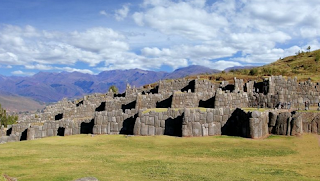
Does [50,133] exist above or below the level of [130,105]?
below

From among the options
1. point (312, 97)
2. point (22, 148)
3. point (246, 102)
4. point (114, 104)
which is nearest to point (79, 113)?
point (114, 104)

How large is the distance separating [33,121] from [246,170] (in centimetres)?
2534

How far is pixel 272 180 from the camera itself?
11.5m

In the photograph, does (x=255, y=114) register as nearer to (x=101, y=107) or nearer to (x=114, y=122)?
(x=114, y=122)

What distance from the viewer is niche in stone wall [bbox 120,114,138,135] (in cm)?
2420

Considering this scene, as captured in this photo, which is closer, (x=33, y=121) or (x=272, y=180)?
(x=272, y=180)

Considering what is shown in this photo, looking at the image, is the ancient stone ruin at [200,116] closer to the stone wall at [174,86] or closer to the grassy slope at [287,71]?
the stone wall at [174,86]

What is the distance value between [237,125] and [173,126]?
14.9 feet

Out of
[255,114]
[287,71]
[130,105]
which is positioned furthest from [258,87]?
[287,71]

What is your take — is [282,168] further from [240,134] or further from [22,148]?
[22,148]

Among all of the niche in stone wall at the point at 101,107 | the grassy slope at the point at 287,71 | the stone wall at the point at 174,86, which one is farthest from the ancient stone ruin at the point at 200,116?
the grassy slope at the point at 287,71

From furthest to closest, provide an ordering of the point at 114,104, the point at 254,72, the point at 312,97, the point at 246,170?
1. the point at 254,72
2. the point at 114,104
3. the point at 312,97
4. the point at 246,170

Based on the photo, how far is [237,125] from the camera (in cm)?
2122

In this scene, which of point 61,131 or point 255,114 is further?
point 61,131
